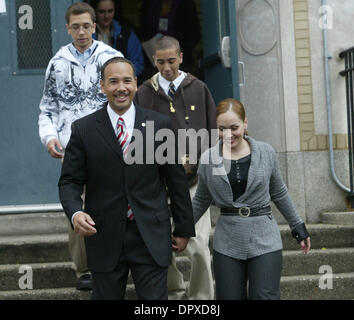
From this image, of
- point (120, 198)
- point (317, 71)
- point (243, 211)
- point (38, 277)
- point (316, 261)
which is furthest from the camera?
point (317, 71)

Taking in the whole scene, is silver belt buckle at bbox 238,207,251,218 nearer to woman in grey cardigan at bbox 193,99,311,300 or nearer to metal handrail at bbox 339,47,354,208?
woman in grey cardigan at bbox 193,99,311,300

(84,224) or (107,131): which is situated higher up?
(107,131)

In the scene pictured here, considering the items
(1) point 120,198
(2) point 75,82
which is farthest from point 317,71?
(1) point 120,198

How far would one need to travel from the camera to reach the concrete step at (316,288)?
6512mm

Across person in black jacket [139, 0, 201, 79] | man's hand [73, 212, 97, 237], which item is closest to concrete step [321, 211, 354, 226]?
person in black jacket [139, 0, 201, 79]

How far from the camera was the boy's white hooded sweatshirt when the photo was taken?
5695 millimetres

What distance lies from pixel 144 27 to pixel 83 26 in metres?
3.42

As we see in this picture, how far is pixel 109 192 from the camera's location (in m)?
4.52

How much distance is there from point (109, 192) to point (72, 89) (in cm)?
144

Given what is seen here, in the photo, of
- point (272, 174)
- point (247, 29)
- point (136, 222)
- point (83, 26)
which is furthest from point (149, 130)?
point (247, 29)

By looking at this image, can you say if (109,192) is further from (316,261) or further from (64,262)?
(316,261)

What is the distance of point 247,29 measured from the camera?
26.6ft

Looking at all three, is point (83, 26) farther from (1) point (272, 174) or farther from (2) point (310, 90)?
(2) point (310, 90)

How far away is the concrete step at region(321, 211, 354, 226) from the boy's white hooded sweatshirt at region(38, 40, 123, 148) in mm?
3075
